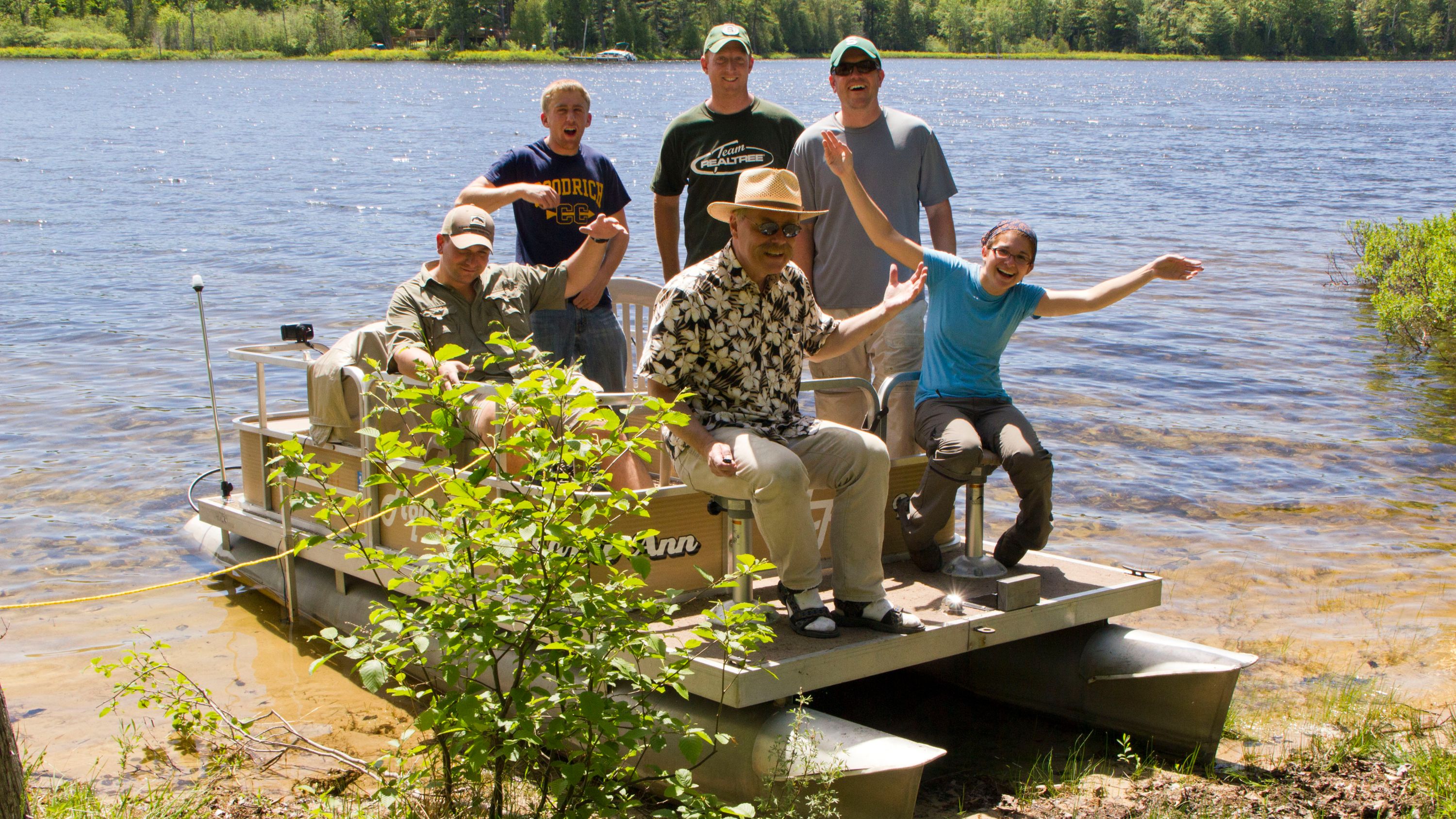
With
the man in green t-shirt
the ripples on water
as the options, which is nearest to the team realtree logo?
the man in green t-shirt

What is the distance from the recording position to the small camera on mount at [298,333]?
19.8 feet

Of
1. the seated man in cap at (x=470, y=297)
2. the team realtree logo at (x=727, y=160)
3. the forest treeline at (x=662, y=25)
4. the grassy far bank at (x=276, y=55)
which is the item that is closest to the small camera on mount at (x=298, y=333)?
the seated man in cap at (x=470, y=297)

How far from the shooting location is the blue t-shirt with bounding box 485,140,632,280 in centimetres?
625

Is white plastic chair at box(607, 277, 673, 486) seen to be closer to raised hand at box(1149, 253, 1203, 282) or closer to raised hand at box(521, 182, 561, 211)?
raised hand at box(521, 182, 561, 211)

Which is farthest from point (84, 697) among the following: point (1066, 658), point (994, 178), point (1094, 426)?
point (994, 178)

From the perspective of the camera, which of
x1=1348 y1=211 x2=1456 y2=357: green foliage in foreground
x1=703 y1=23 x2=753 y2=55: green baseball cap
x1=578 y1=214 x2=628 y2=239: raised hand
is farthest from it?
x1=1348 y1=211 x2=1456 y2=357: green foliage in foreground

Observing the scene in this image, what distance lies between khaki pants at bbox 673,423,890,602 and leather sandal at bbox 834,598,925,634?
0.10 ft

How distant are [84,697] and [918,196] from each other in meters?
4.53

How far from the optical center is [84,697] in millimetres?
5926

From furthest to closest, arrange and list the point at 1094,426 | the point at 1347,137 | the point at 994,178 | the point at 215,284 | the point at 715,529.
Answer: the point at 1347,137 < the point at 994,178 < the point at 215,284 < the point at 1094,426 < the point at 715,529

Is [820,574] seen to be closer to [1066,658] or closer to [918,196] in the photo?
[1066,658]

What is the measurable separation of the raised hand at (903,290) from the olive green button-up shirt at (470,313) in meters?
1.61

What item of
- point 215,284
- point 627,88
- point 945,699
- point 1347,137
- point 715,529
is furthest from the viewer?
point 627,88

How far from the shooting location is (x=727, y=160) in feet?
20.6
